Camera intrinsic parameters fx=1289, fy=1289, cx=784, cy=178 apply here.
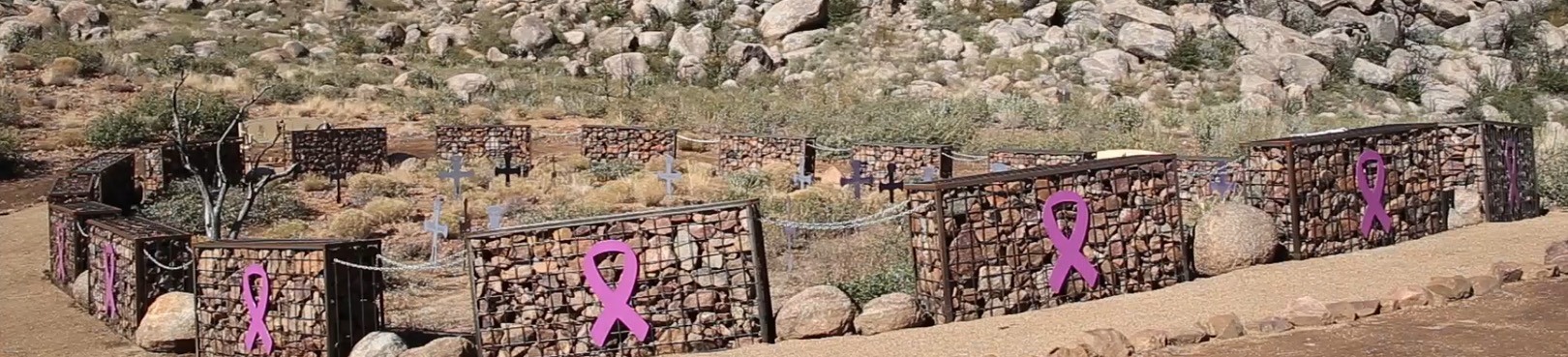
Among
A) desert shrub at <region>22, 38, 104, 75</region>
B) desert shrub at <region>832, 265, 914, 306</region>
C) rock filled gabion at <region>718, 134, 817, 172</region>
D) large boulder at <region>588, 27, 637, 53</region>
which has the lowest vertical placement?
desert shrub at <region>832, 265, 914, 306</region>

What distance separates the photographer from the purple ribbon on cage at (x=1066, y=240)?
10016 mm

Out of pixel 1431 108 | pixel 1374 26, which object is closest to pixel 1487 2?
pixel 1374 26

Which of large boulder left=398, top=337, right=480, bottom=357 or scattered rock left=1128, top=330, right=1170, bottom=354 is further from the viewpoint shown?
large boulder left=398, top=337, right=480, bottom=357

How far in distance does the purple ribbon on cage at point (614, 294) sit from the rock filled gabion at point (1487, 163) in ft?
28.4

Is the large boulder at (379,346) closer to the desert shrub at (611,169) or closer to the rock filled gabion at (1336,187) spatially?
the rock filled gabion at (1336,187)

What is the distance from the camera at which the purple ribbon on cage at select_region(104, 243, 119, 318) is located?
11.8 meters

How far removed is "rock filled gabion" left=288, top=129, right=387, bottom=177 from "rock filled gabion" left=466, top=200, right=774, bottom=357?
14.4 m

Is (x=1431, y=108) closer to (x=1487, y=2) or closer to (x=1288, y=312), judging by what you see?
(x=1487, y=2)

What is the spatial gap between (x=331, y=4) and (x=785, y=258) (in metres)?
37.8

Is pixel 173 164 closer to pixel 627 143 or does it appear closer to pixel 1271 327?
pixel 627 143

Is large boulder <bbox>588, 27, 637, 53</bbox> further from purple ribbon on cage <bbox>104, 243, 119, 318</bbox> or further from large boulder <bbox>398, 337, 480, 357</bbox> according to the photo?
large boulder <bbox>398, 337, 480, 357</bbox>

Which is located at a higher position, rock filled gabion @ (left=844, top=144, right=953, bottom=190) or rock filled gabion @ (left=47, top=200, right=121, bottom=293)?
rock filled gabion @ (left=844, top=144, right=953, bottom=190)

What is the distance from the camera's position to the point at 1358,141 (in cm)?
1195

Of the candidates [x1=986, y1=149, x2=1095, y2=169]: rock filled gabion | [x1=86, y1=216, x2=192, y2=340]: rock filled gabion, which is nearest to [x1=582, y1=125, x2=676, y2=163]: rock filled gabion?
[x1=986, y1=149, x2=1095, y2=169]: rock filled gabion
